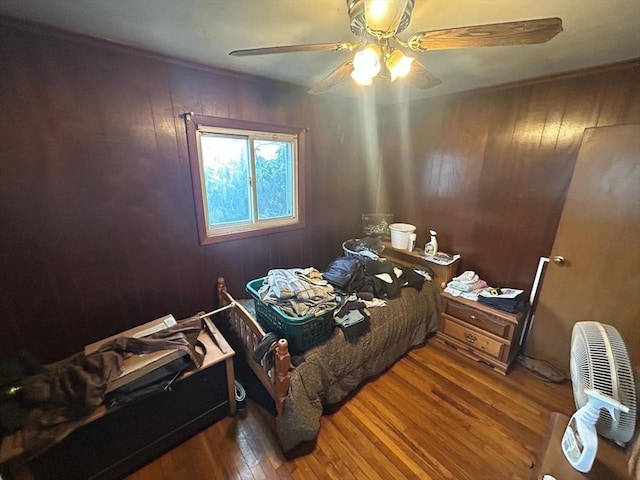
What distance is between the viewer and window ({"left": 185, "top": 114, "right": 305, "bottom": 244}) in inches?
75.5

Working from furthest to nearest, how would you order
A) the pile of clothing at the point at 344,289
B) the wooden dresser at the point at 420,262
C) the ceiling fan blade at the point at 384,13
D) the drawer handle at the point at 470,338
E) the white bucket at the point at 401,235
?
1. the white bucket at the point at 401,235
2. the wooden dresser at the point at 420,262
3. the drawer handle at the point at 470,338
4. the pile of clothing at the point at 344,289
5. the ceiling fan blade at the point at 384,13

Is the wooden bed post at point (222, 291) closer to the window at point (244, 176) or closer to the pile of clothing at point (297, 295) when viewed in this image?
the window at point (244, 176)

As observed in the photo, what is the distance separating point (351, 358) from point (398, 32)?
1782 millimetres

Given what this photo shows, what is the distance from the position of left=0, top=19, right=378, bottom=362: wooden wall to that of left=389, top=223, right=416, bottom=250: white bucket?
5.08 ft

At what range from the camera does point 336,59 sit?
165cm

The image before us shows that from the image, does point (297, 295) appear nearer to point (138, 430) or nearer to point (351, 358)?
point (351, 358)

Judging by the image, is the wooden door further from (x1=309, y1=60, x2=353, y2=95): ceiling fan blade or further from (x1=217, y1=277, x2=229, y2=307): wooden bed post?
(x1=217, y1=277, x2=229, y2=307): wooden bed post

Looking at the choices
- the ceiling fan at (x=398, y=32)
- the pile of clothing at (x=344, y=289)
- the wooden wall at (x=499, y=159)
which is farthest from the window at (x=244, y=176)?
the wooden wall at (x=499, y=159)

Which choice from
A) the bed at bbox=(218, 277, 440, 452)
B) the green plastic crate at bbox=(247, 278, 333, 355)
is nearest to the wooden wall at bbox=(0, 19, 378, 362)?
the bed at bbox=(218, 277, 440, 452)

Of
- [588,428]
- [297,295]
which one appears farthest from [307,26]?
[588,428]

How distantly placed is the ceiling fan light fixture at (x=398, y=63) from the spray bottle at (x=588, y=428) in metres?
1.40

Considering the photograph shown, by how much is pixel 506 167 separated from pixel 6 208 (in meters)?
3.30

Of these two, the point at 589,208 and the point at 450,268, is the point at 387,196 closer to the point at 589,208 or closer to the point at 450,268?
the point at 450,268

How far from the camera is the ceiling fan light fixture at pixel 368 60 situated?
39.0 inches
